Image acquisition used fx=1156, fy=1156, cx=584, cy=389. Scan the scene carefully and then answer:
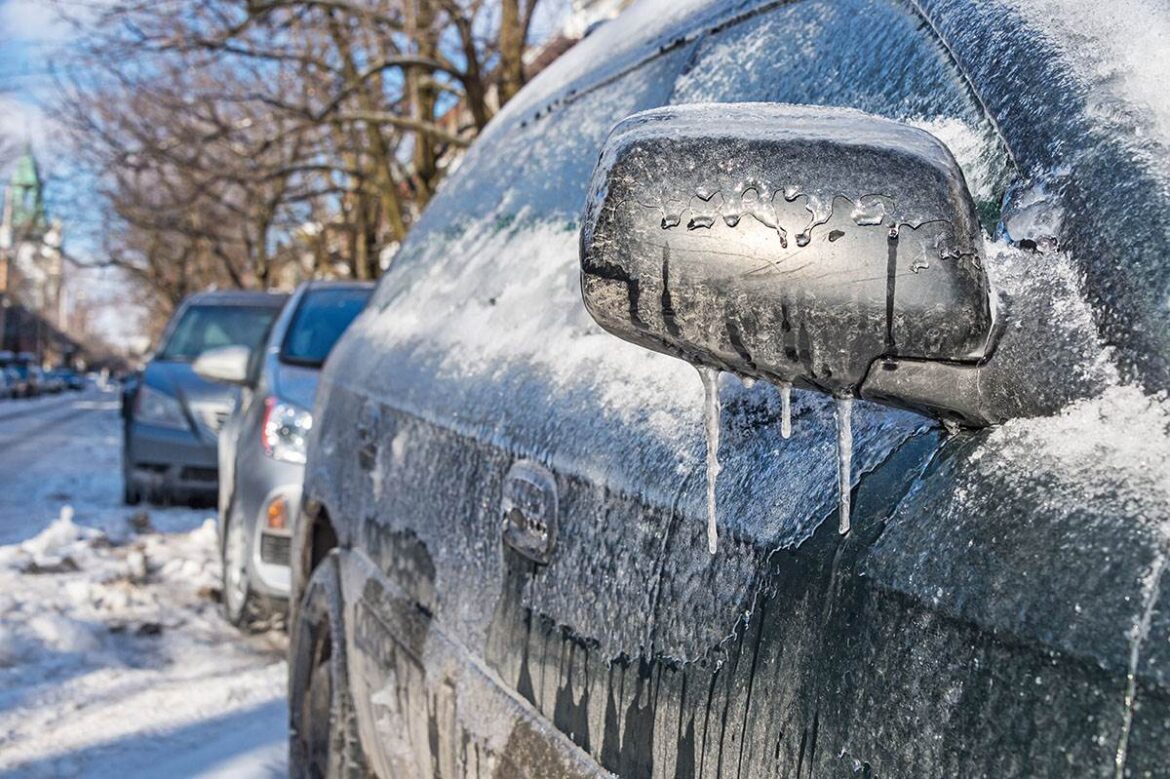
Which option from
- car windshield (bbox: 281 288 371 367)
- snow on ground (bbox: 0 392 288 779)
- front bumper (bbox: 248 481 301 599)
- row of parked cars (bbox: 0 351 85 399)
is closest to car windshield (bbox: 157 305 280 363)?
snow on ground (bbox: 0 392 288 779)

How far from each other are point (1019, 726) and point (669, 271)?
0.42m

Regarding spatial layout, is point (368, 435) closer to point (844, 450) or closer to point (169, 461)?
point (844, 450)

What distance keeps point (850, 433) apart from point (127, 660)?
449 cm

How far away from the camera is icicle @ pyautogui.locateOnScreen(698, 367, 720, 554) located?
3.47 feet

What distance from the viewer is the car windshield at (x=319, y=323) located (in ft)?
18.3

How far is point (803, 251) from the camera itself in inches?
34.5

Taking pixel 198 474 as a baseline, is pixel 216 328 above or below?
above

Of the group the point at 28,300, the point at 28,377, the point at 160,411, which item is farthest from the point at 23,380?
the point at 160,411

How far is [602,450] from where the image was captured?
136 cm

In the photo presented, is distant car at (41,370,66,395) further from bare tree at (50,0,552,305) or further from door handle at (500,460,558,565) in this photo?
door handle at (500,460,558,565)

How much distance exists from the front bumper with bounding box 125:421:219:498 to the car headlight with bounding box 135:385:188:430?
0.15ft

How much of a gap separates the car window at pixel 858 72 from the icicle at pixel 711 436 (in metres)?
0.27

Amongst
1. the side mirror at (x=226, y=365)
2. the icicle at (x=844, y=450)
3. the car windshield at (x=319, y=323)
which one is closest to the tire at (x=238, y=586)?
the side mirror at (x=226, y=365)

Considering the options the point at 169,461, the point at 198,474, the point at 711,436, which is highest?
the point at 711,436
